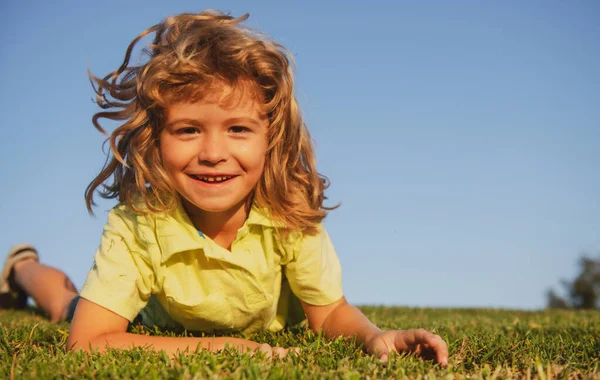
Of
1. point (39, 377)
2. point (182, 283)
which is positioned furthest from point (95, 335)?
point (39, 377)

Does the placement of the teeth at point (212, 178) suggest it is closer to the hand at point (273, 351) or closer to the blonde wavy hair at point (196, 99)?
the blonde wavy hair at point (196, 99)

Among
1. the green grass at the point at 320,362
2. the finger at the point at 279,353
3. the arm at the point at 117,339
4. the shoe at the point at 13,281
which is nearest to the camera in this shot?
the green grass at the point at 320,362

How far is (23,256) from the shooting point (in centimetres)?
655

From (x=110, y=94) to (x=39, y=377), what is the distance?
2.30 meters

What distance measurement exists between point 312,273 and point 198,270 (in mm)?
793

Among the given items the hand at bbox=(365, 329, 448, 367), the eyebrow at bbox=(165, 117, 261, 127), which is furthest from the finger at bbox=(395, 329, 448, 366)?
the eyebrow at bbox=(165, 117, 261, 127)

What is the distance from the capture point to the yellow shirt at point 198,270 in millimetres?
3645

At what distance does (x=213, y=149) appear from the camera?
11.5 ft

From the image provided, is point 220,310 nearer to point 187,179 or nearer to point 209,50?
point 187,179

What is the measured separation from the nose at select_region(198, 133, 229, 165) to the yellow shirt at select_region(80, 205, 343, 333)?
507mm

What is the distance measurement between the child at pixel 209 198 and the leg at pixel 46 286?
2.03m

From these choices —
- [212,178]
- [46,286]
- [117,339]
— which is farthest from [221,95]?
[46,286]

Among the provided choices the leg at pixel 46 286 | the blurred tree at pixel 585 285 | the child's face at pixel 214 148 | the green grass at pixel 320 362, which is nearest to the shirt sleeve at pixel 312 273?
the green grass at pixel 320 362

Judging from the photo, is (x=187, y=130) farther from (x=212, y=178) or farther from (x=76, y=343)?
(x=76, y=343)
